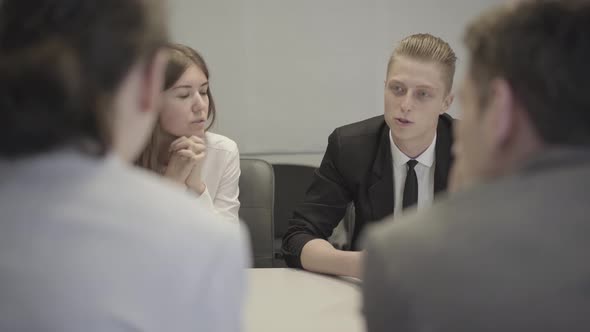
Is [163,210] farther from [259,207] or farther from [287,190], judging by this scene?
[287,190]

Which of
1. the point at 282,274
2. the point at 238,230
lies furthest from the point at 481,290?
the point at 282,274

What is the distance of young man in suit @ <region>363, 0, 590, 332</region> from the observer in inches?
28.2

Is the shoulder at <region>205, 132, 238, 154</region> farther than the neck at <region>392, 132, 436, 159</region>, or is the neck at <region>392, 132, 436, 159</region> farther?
the shoulder at <region>205, 132, 238, 154</region>

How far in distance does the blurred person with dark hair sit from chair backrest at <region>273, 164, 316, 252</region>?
8.17 feet

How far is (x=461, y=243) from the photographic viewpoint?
0.75m

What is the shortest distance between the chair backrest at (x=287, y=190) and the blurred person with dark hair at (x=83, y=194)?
2.49 m

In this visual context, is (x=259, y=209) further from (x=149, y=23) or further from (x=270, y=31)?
(x=149, y=23)

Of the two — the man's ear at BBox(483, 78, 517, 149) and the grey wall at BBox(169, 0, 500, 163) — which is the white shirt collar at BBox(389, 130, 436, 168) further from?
the grey wall at BBox(169, 0, 500, 163)

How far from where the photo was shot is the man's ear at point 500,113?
842mm

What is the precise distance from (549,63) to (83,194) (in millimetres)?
565

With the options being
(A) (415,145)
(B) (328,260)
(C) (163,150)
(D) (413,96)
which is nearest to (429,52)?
(D) (413,96)

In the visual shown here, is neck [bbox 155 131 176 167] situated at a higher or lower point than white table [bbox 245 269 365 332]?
higher

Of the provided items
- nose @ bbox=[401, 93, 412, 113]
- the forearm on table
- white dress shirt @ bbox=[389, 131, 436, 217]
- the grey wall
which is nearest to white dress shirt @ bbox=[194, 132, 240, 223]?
the forearm on table

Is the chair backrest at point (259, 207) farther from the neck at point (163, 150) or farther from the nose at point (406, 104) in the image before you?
the nose at point (406, 104)
